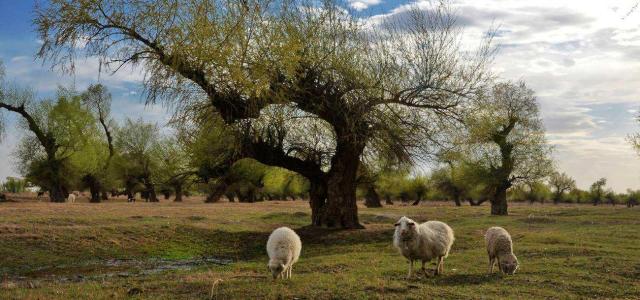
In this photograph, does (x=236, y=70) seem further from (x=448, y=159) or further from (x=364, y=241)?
(x=448, y=159)

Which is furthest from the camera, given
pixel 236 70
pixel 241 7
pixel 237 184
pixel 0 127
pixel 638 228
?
pixel 237 184

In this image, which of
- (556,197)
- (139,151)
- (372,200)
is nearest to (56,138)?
(139,151)

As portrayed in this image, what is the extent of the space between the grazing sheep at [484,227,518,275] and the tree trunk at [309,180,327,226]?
1374cm

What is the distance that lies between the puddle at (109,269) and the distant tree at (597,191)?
10069cm

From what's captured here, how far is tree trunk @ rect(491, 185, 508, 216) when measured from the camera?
166 ft

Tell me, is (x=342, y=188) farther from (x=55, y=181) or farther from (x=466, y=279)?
(x=55, y=181)

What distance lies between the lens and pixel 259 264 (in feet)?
62.2

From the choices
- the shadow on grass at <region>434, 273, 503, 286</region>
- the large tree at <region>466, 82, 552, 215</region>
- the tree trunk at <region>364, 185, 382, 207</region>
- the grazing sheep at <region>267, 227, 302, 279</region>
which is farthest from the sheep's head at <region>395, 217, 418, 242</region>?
the tree trunk at <region>364, 185, 382, 207</region>

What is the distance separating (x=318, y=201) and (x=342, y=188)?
6.95 feet

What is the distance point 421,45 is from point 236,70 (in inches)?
441

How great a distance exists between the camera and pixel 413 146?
27.8 metres

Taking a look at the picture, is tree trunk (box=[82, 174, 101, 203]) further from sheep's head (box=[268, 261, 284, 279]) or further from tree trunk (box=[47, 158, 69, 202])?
sheep's head (box=[268, 261, 284, 279])

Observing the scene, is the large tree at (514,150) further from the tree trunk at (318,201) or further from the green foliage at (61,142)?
the green foliage at (61,142)

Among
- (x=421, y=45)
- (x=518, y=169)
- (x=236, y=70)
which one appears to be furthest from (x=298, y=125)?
(x=518, y=169)
